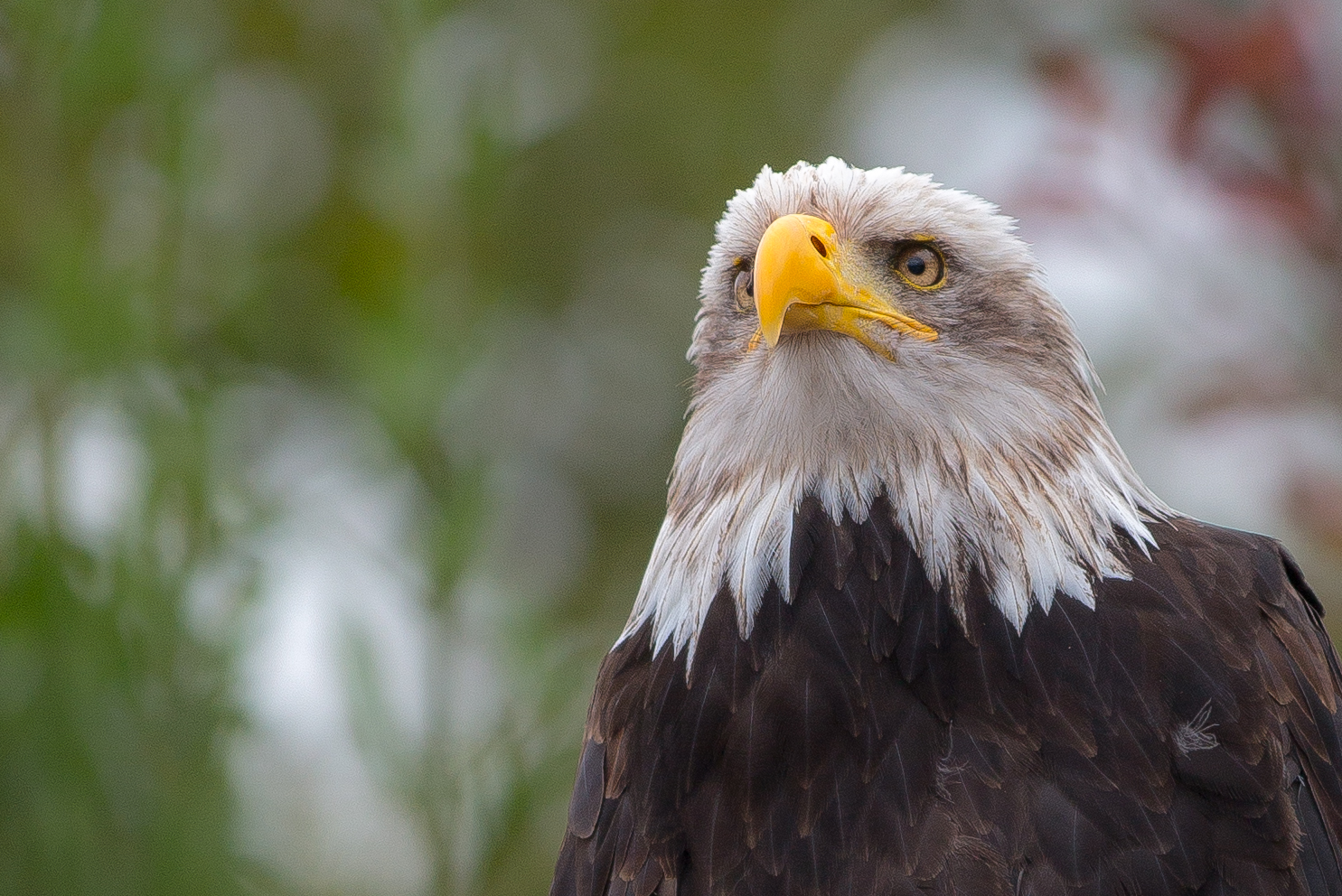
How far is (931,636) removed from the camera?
3.05m

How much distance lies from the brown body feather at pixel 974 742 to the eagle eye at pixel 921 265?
1.73 feet

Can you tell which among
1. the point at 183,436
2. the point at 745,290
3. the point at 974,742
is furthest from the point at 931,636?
the point at 183,436

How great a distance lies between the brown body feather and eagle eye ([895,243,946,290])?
528 mm

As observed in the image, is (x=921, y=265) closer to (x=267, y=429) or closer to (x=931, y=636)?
(x=931, y=636)

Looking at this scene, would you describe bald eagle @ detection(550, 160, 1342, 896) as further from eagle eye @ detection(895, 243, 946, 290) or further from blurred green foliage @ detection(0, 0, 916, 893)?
blurred green foliage @ detection(0, 0, 916, 893)

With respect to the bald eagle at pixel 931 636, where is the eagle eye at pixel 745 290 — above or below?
above

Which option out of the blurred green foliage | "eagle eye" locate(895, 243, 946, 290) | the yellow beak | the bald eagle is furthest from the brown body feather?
the blurred green foliage

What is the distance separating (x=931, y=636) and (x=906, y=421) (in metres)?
0.46

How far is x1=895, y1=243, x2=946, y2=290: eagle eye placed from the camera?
3367 millimetres

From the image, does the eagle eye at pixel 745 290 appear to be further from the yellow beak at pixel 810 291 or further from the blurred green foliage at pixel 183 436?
the blurred green foliage at pixel 183 436

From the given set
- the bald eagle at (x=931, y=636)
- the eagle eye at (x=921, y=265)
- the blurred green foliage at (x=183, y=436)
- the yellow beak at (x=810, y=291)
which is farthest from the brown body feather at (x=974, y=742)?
the blurred green foliage at (x=183, y=436)

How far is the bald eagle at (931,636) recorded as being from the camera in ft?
9.41

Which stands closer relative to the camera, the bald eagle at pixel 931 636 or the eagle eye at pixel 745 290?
the bald eagle at pixel 931 636

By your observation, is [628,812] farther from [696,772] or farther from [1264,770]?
[1264,770]
